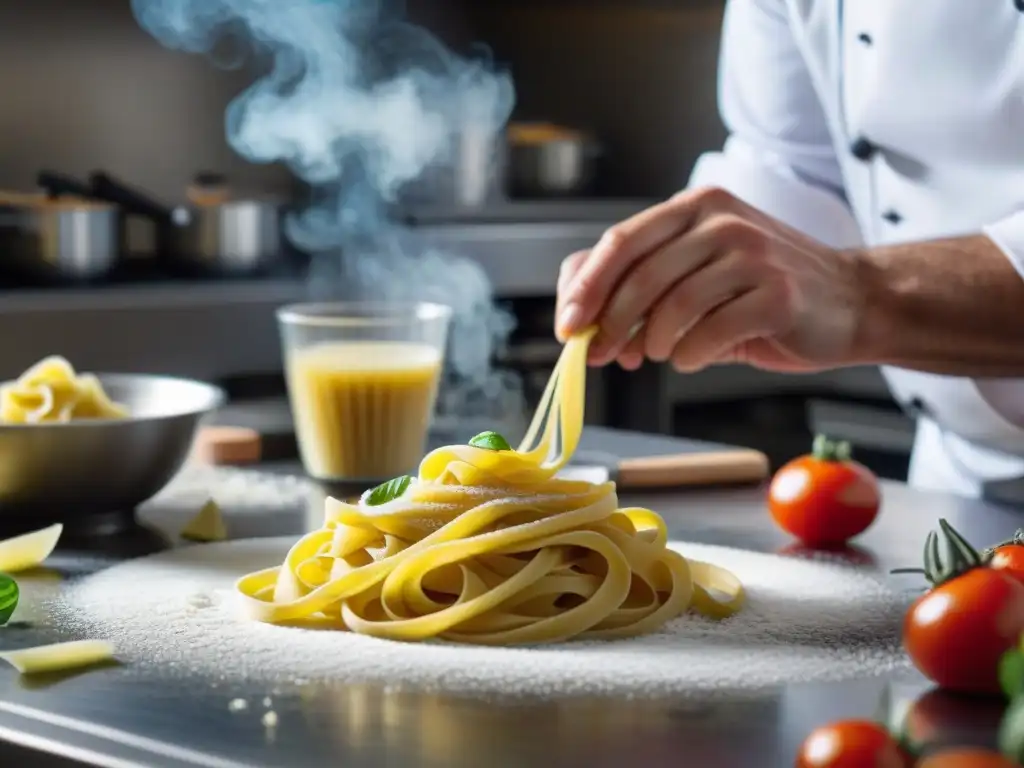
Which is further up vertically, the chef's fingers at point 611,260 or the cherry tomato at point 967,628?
the chef's fingers at point 611,260

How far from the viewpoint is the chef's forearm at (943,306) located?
5.63 ft

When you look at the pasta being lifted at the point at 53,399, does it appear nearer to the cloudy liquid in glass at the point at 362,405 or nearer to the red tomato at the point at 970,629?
the cloudy liquid in glass at the point at 362,405

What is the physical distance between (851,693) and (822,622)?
0.64 ft

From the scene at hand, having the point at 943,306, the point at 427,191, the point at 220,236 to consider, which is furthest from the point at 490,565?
the point at 427,191

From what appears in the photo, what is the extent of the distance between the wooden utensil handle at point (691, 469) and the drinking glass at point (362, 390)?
244 millimetres

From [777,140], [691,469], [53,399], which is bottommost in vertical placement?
[691,469]

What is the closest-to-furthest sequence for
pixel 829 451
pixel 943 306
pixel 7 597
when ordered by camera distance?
pixel 7 597, pixel 829 451, pixel 943 306

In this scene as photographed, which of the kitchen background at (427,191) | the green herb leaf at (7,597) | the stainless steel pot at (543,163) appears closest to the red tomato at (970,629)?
the green herb leaf at (7,597)

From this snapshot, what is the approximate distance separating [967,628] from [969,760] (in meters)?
0.24

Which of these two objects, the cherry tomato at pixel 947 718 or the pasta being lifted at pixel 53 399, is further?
the pasta being lifted at pixel 53 399

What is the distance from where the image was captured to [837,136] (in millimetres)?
2135

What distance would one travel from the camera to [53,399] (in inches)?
65.0

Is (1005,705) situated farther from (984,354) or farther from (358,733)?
(984,354)

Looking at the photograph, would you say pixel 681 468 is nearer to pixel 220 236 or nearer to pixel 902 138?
pixel 902 138
